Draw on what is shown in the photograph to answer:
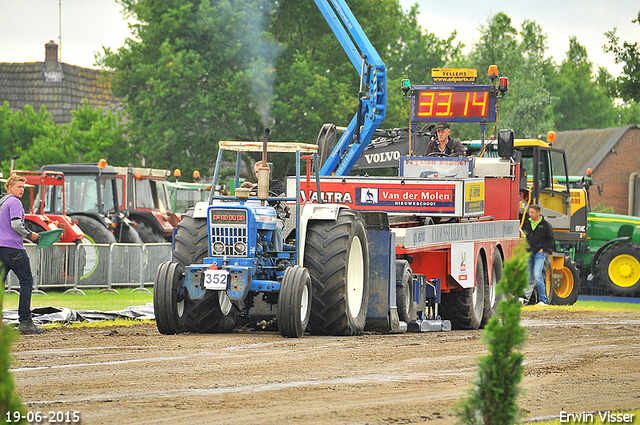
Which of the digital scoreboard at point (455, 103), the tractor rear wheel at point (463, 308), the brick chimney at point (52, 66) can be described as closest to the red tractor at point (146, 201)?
the digital scoreboard at point (455, 103)

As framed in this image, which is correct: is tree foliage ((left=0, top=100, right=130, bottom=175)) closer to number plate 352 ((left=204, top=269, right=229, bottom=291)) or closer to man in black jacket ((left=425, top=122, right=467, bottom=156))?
man in black jacket ((left=425, top=122, right=467, bottom=156))

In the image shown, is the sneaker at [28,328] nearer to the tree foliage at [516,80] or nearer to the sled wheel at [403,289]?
the sled wheel at [403,289]

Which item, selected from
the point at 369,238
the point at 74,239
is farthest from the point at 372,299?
the point at 74,239

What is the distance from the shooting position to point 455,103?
17094 millimetres

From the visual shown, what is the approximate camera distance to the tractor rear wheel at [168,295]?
Result: 37.7 ft

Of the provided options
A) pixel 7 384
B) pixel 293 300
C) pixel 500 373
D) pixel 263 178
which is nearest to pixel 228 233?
pixel 263 178

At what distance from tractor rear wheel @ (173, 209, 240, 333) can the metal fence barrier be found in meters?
8.94

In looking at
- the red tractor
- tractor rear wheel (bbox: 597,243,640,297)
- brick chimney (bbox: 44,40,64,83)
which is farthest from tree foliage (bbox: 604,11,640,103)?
brick chimney (bbox: 44,40,64,83)

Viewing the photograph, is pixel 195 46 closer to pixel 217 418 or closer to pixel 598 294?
pixel 598 294

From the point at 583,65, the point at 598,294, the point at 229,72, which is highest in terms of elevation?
the point at 583,65

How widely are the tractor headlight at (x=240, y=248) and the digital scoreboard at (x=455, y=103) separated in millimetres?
6425

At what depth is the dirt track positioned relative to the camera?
6.82 meters

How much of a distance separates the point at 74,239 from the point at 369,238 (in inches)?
424

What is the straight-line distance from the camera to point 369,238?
13.0 meters
